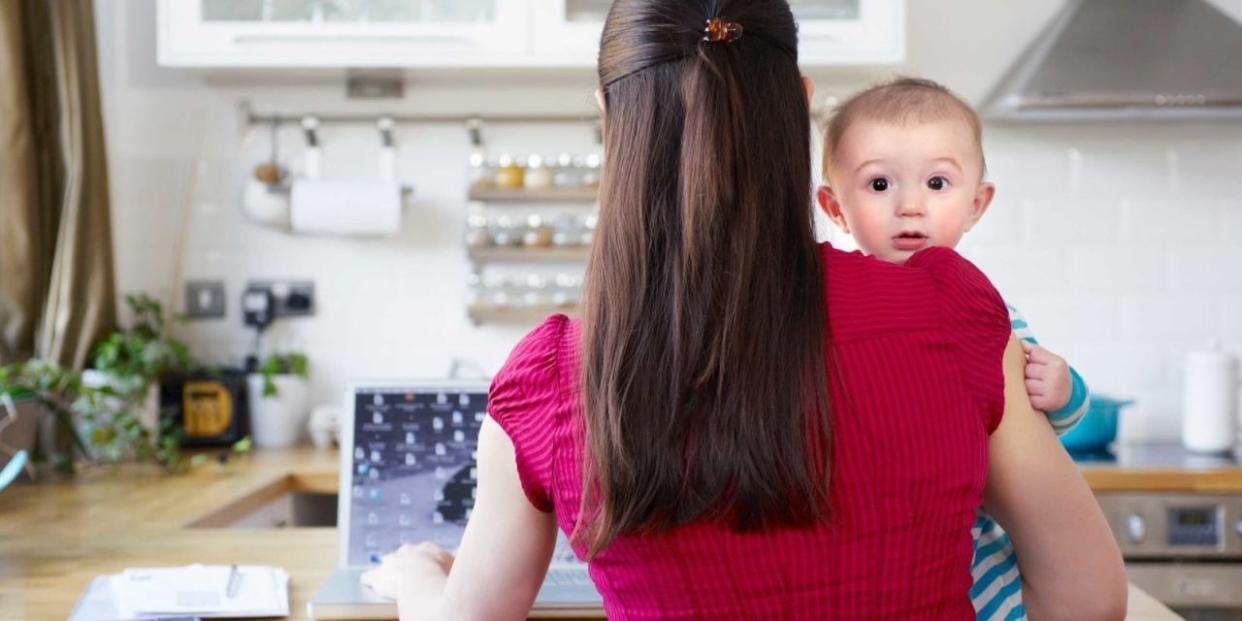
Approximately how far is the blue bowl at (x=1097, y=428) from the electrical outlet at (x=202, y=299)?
79.4 inches

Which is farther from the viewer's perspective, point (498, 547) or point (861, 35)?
point (861, 35)

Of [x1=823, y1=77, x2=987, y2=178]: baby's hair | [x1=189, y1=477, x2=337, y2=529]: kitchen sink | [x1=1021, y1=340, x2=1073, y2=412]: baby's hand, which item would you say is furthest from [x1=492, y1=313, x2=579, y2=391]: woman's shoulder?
[x1=189, y1=477, x2=337, y2=529]: kitchen sink

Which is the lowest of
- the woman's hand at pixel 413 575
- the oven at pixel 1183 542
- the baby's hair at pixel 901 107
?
the oven at pixel 1183 542

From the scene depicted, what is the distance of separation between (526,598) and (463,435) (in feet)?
2.04

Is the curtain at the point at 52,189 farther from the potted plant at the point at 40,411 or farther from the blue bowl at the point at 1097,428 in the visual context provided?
the blue bowl at the point at 1097,428

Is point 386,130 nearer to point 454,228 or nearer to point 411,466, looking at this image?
point 454,228

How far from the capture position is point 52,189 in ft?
9.82

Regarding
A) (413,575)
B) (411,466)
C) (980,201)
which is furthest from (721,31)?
(411,466)

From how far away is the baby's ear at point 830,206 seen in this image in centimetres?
133

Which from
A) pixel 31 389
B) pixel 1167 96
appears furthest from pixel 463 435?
pixel 1167 96

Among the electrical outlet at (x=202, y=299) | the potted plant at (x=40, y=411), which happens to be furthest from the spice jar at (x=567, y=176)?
the potted plant at (x=40, y=411)

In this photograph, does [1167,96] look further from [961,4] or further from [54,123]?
[54,123]

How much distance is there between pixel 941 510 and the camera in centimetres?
94

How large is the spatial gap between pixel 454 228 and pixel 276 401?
595mm
